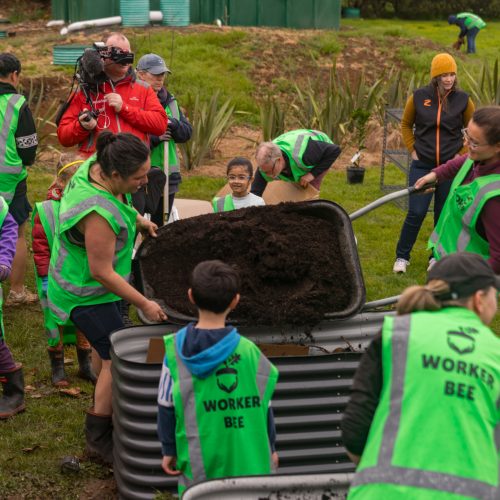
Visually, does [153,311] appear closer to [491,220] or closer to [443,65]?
[491,220]

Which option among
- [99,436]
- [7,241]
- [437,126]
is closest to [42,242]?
[7,241]

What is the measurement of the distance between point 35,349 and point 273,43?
1433cm

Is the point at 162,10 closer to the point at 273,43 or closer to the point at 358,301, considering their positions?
the point at 273,43

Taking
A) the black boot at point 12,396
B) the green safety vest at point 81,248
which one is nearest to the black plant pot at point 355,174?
the black boot at point 12,396

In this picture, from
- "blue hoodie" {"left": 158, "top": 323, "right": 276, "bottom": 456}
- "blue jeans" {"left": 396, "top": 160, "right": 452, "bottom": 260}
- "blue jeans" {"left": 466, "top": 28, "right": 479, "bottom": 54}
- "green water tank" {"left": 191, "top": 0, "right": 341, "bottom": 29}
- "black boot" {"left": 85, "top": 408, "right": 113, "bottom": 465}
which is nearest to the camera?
"blue hoodie" {"left": 158, "top": 323, "right": 276, "bottom": 456}

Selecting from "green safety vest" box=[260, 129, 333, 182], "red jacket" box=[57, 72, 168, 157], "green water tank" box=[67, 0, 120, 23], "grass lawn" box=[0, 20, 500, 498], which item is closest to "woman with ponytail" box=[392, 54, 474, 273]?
"grass lawn" box=[0, 20, 500, 498]

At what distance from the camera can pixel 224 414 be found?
3467 millimetres

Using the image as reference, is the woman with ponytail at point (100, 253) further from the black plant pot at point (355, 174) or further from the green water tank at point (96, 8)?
the green water tank at point (96, 8)

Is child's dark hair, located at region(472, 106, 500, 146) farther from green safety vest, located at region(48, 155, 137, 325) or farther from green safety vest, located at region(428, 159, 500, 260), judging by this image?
green safety vest, located at region(48, 155, 137, 325)

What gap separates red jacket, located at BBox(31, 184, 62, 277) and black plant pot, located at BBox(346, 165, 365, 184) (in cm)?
576

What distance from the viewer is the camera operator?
6141 millimetres

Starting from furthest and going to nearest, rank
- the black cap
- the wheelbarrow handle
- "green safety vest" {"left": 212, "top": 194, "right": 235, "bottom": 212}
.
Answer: "green safety vest" {"left": 212, "top": 194, "right": 235, "bottom": 212} < the wheelbarrow handle < the black cap

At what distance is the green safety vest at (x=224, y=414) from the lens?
344 centimetres

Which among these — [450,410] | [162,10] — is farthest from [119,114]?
[162,10]
